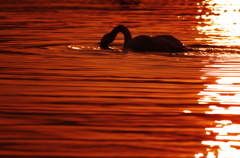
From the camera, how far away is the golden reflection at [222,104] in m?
7.45

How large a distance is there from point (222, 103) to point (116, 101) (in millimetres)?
1690

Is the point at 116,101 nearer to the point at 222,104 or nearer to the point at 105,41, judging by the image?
the point at 222,104

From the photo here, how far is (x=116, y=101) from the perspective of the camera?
10109 mm

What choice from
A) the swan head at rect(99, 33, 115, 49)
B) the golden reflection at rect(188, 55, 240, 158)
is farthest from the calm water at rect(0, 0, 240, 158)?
the swan head at rect(99, 33, 115, 49)

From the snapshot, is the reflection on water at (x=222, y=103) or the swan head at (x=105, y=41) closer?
the reflection on water at (x=222, y=103)

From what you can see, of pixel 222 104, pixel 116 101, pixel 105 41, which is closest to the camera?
pixel 222 104

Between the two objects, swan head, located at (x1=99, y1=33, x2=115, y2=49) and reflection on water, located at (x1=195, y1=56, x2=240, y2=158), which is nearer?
reflection on water, located at (x1=195, y1=56, x2=240, y2=158)

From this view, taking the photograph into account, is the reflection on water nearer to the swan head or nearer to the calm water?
the calm water

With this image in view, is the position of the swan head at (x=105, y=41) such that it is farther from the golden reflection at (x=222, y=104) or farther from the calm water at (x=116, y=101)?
the golden reflection at (x=222, y=104)

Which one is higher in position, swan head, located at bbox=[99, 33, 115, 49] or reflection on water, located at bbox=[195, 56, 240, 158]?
reflection on water, located at bbox=[195, 56, 240, 158]

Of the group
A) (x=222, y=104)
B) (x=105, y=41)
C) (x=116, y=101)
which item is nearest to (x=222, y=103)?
(x=222, y=104)

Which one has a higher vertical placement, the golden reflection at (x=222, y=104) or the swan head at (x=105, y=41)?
the golden reflection at (x=222, y=104)

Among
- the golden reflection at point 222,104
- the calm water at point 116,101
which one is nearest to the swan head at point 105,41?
the calm water at point 116,101

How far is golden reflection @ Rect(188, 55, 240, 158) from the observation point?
7.45 m
